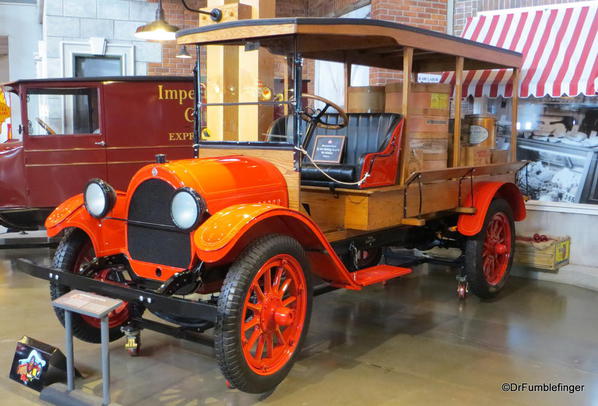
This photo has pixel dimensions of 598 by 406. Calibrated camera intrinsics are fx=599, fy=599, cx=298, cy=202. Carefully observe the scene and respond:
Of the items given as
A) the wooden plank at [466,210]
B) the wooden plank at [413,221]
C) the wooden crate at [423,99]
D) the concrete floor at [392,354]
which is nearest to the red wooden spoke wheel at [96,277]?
the concrete floor at [392,354]

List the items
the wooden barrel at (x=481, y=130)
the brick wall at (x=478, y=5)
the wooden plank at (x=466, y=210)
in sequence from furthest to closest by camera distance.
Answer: the brick wall at (x=478, y=5), the wooden barrel at (x=481, y=130), the wooden plank at (x=466, y=210)

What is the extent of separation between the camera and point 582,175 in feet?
19.6

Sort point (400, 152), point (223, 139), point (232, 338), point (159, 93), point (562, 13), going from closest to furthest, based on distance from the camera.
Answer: point (232, 338), point (223, 139), point (400, 152), point (562, 13), point (159, 93)

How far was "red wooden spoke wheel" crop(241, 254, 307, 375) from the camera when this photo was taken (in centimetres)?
300

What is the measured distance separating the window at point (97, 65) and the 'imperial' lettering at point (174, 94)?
3978 mm

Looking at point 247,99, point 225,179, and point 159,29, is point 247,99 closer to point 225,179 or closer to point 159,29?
point 225,179

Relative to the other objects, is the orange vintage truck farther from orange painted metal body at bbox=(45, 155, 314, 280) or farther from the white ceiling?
the white ceiling

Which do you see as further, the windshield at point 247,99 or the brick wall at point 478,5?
the brick wall at point 478,5


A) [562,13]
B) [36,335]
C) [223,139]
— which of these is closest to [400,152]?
[223,139]

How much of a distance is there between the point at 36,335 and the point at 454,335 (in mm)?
2852

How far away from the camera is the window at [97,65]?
9719 millimetres

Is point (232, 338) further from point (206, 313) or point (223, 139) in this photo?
point (223, 139)

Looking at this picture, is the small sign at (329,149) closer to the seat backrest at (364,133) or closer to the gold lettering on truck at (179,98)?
the seat backrest at (364,133)

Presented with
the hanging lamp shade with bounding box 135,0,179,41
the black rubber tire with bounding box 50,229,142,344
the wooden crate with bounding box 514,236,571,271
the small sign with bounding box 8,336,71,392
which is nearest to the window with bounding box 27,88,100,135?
the hanging lamp shade with bounding box 135,0,179,41
